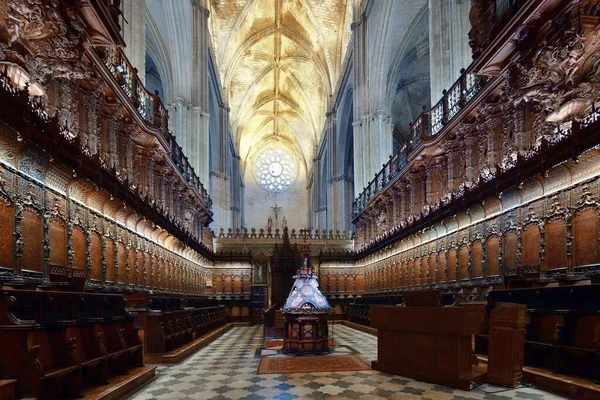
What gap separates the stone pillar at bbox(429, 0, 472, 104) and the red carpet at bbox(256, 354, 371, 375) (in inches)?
394

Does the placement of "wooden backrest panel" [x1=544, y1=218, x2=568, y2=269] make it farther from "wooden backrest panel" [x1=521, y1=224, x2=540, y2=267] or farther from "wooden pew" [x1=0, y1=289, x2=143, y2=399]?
"wooden pew" [x1=0, y1=289, x2=143, y2=399]

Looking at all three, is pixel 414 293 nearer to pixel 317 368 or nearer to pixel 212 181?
pixel 317 368

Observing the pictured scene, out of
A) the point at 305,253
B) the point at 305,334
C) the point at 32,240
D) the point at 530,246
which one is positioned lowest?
the point at 305,334

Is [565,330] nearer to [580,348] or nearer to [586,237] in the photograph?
[580,348]

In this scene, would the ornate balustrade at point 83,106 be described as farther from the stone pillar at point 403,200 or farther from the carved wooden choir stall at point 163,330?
the stone pillar at point 403,200

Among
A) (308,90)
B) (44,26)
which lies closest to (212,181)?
(308,90)

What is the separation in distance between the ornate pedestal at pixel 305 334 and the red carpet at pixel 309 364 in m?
0.61

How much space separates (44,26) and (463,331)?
23.6 ft

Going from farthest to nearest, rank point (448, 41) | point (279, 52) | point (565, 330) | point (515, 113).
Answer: point (279, 52)
point (448, 41)
point (515, 113)
point (565, 330)

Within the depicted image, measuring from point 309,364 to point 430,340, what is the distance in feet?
8.79

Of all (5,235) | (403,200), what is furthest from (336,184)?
(5,235)

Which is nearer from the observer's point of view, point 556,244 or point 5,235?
point 5,235

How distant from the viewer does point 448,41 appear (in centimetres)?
1509

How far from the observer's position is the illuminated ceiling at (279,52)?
34.9 metres
